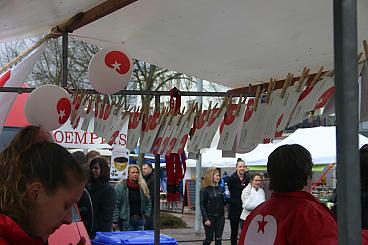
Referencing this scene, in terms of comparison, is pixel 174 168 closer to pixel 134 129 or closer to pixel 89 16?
pixel 134 129

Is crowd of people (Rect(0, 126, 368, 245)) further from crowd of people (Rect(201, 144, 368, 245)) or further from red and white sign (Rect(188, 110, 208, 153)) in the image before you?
red and white sign (Rect(188, 110, 208, 153))

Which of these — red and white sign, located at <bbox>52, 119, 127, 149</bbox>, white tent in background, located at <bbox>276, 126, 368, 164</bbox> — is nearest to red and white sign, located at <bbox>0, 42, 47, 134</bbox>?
red and white sign, located at <bbox>52, 119, 127, 149</bbox>

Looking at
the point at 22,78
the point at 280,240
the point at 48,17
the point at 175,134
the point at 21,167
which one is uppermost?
the point at 48,17

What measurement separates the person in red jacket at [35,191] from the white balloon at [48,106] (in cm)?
265

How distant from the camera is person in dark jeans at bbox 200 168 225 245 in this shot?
27.5ft

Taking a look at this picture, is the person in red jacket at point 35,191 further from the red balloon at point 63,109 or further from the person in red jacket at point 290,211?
the red balloon at point 63,109

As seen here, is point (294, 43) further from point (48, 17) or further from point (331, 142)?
point (331, 142)

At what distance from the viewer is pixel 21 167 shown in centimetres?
123

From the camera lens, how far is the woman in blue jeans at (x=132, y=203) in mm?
7477

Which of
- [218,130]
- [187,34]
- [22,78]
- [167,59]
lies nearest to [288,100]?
[218,130]

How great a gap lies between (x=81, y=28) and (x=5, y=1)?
1.09m

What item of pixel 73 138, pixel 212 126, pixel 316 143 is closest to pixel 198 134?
pixel 212 126

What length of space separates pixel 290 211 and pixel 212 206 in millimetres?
6253

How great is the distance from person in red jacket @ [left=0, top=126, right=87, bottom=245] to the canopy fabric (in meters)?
2.02
